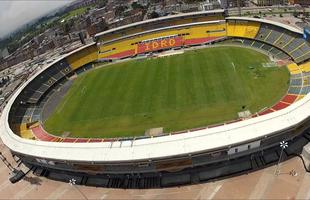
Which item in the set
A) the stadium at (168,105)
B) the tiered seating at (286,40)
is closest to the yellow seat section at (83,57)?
the stadium at (168,105)

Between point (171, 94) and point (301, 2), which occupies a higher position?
point (301, 2)

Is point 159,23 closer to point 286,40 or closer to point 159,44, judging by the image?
point 159,44

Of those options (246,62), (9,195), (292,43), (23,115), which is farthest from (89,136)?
(292,43)

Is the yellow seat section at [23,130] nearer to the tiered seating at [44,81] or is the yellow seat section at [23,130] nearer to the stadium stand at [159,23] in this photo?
the tiered seating at [44,81]

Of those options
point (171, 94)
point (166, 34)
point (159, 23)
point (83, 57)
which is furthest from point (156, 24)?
point (171, 94)

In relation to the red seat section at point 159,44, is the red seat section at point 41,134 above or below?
below

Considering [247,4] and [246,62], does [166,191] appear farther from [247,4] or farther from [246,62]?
[247,4]
